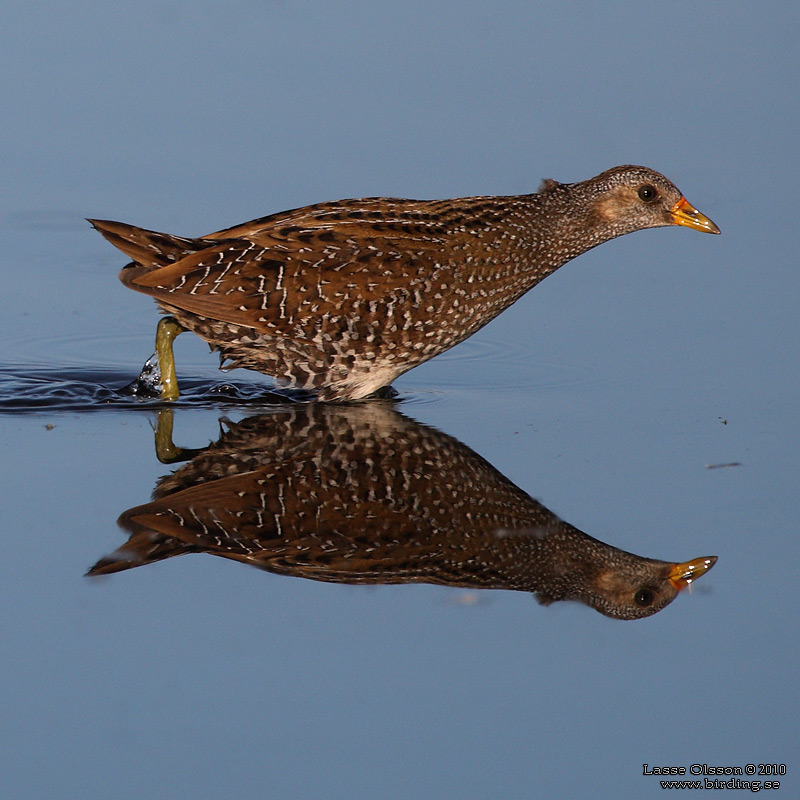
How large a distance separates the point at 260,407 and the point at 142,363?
1.25 meters

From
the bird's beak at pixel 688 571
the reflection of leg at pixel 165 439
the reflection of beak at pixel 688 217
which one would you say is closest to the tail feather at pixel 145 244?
the reflection of leg at pixel 165 439

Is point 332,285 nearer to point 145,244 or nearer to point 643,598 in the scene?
point 145,244

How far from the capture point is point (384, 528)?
6363mm

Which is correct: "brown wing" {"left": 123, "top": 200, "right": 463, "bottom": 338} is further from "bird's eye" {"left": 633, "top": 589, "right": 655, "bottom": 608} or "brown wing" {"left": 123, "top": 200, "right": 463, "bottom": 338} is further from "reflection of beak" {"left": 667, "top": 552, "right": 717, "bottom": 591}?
"bird's eye" {"left": 633, "top": 589, "right": 655, "bottom": 608}

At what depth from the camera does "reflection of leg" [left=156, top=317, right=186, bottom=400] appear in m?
8.70

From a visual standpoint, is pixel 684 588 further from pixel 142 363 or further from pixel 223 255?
pixel 142 363

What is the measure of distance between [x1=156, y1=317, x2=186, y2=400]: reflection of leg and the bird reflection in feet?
4.33

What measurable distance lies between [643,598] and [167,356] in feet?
12.5

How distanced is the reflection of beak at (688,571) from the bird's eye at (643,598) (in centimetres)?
13

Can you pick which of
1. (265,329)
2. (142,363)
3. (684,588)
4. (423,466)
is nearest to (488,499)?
(423,466)

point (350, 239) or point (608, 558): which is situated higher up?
point (350, 239)

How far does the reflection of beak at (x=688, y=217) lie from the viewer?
9227mm

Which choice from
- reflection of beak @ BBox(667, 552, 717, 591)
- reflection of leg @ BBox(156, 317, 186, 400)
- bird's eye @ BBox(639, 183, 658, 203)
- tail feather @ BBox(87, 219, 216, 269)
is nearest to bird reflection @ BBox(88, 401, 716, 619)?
reflection of beak @ BBox(667, 552, 717, 591)

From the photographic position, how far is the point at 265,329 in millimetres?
8625
